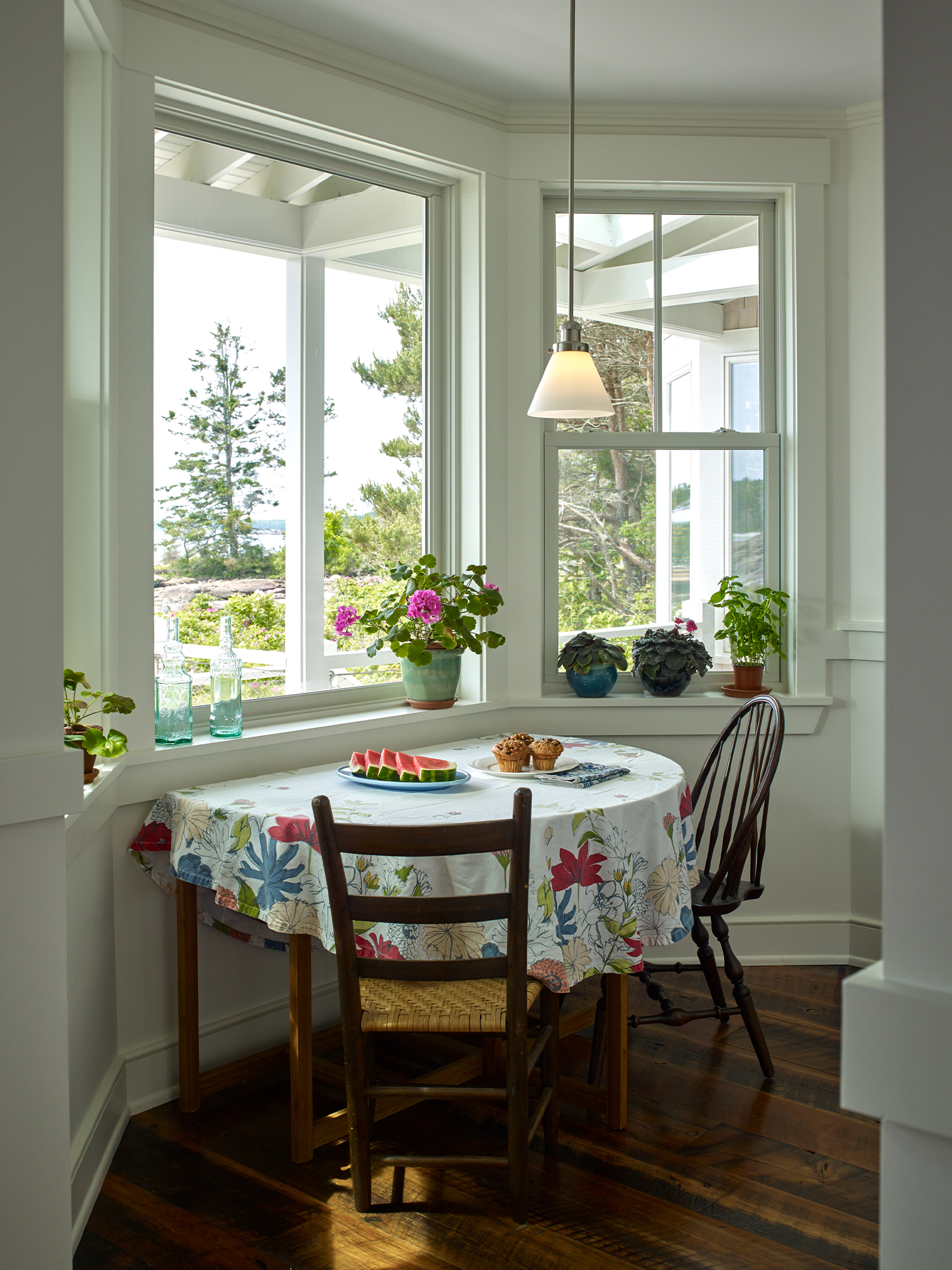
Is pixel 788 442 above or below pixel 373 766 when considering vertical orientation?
above

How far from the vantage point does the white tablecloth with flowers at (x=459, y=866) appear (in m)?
2.08

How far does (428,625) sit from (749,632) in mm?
1114

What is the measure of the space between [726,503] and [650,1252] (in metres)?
2.37

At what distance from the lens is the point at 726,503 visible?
140 inches

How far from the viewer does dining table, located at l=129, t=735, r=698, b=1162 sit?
210cm

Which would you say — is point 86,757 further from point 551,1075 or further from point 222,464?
point 551,1075

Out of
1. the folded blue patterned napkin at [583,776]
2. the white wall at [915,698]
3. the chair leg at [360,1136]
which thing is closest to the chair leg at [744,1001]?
the folded blue patterned napkin at [583,776]

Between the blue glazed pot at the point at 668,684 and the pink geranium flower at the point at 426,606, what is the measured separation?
32.0 inches

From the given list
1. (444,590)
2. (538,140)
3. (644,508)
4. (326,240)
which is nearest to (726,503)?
(644,508)

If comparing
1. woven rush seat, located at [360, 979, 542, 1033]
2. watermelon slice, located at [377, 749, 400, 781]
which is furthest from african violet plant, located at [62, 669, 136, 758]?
woven rush seat, located at [360, 979, 542, 1033]

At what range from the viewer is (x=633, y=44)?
292cm

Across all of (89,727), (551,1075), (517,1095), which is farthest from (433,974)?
(89,727)

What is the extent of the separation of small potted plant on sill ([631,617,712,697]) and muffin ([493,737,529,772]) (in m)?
0.89

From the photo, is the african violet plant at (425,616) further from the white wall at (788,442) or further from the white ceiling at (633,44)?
the white ceiling at (633,44)
